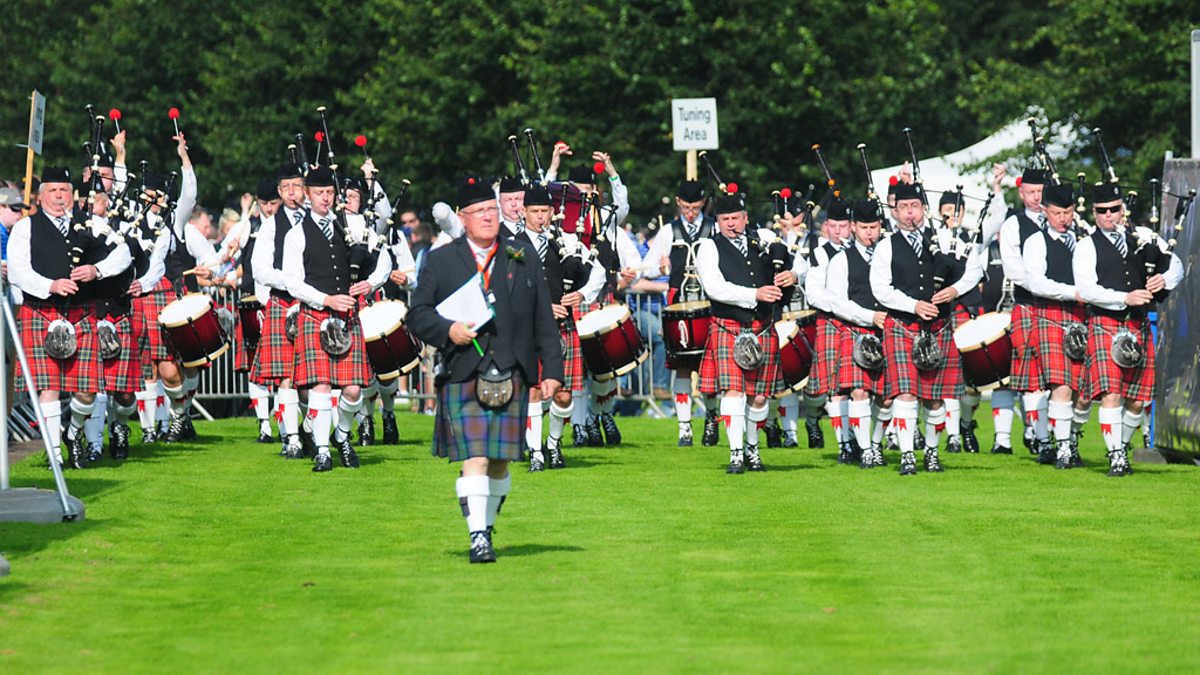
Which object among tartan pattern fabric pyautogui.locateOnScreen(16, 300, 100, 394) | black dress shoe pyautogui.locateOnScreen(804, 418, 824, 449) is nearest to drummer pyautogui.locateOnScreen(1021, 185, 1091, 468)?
black dress shoe pyautogui.locateOnScreen(804, 418, 824, 449)

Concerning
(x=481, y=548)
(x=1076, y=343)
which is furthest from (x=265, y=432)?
(x=481, y=548)

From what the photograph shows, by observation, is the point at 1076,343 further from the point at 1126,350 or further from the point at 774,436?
the point at 774,436

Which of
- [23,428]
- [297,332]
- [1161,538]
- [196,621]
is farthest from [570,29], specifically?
[196,621]

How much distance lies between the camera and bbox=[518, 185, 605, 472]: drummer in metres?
14.1

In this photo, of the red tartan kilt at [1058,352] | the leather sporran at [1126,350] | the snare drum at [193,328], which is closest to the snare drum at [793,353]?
the red tartan kilt at [1058,352]

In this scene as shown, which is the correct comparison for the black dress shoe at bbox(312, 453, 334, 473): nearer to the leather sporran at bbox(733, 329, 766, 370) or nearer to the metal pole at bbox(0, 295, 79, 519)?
the leather sporran at bbox(733, 329, 766, 370)

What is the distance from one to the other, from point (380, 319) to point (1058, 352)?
415 cm

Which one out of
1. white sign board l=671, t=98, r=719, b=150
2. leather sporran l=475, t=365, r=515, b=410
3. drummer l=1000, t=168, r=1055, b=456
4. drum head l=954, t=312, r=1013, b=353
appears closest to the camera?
leather sporran l=475, t=365, r=515, b=410

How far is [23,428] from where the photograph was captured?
55.6 ft

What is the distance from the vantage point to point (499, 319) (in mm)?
9578

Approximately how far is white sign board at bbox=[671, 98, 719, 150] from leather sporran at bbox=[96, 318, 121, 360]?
6.05 meters

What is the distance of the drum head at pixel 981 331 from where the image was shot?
14.6m

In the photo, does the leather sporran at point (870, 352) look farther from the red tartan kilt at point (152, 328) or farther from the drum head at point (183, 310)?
the red tartan kilt at point (152, 328)

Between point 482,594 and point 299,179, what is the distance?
6243mm
